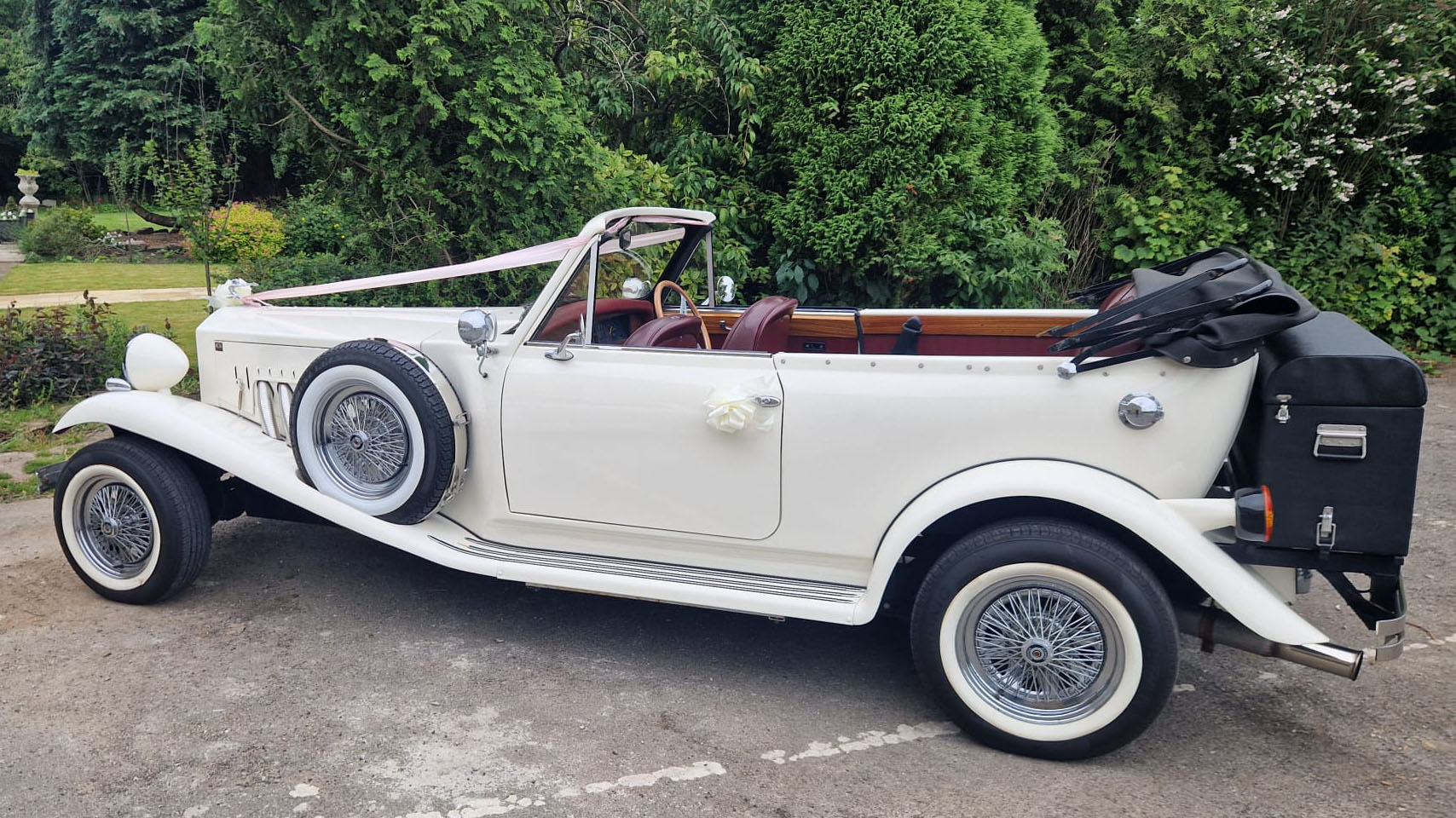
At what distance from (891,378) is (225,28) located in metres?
5.66

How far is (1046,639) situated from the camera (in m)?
3.29

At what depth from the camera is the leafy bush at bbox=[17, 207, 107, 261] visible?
16.6 meters

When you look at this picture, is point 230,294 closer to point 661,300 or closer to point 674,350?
point 661,300

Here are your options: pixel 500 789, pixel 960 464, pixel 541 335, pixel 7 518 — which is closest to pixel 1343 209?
pixel 960 464

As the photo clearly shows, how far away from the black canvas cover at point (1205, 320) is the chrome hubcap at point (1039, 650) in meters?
0.77

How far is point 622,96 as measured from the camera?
800 centimetres

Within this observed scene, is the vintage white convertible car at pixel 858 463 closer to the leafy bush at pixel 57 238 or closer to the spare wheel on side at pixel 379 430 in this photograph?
the spare wheel on side at pixel 379 430

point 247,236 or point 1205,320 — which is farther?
A: point 247,236

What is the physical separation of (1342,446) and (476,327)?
294cm

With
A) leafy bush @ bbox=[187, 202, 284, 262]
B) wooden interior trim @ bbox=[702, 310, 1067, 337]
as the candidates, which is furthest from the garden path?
wooden interior trim @ bbox=[702, 310, 1067, 337]

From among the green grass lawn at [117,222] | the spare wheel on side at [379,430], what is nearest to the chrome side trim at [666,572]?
the spare wheel on side at [379,430]

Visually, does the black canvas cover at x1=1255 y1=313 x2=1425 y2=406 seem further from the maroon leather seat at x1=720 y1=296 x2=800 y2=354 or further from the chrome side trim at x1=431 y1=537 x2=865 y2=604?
the maroon leather seat at x1=720 y1=296 x2=800 y2=354

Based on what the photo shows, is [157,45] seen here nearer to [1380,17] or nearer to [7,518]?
[7,518]

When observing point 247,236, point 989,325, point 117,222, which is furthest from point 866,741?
point 117,222
